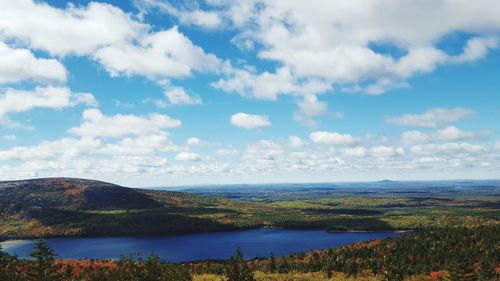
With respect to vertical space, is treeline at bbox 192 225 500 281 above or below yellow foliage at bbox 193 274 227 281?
above

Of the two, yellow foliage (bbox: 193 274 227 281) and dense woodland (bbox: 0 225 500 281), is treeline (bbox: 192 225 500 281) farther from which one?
yellow foliage (bbox: 193 274 227 281)

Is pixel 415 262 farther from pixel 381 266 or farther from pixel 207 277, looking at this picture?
pixel 207 277

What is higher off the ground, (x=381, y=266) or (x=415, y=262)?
(x=415, y=262)

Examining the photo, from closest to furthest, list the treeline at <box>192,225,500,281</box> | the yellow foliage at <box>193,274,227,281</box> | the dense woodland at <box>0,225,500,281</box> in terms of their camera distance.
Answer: the dense woodland at <box>0,225,500,281</box> → the yellow foliage at <box>193,274,227,281</box> → the treeline at <box>192,225,500,281</box>

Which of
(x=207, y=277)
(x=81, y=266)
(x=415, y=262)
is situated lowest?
(x=207, y=277)

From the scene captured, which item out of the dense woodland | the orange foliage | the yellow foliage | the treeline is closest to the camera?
the dense woodland

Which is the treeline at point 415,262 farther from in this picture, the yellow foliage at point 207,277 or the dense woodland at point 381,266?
the yellow foliage at point 207,277

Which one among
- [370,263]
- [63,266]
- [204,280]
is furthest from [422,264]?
[63,266]

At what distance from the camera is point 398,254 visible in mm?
192625

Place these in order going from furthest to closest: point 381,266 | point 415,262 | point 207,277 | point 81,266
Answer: point 81,266 → point 415,262 → point 381,266 → point 207,277

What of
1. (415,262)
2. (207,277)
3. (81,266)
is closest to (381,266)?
(415,262)

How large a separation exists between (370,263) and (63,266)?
4667 inches

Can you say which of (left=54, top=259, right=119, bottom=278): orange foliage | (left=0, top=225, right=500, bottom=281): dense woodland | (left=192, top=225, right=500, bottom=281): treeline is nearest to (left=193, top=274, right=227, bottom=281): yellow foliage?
(left=0, top=225, right=500, bottom=281): dense woodland

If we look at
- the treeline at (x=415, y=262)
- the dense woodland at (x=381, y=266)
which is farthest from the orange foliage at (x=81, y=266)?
the treeline at (x=415, y=262)
